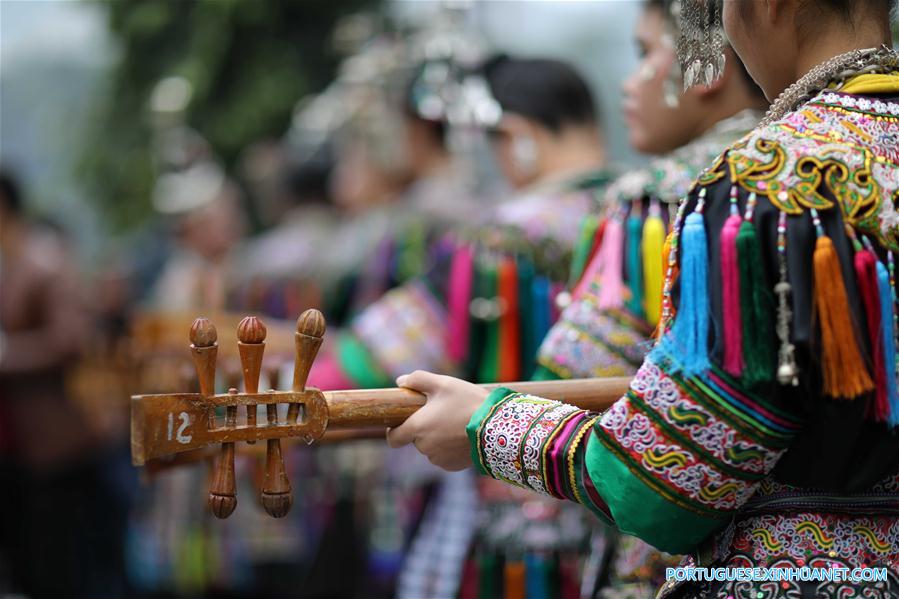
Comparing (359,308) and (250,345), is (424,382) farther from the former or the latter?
(359,308)

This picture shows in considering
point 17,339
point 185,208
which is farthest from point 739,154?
point 185,208

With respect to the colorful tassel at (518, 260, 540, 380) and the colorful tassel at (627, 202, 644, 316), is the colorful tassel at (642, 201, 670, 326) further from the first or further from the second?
the colorful tassel at (518, 260, 540, 380)

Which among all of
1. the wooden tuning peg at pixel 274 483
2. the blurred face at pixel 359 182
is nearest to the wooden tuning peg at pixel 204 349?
the wooden tuning peg at pixel 274 483

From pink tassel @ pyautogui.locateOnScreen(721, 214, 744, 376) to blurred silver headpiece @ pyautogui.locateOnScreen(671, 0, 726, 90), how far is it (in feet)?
1.38

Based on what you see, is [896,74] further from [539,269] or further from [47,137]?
[47,137]

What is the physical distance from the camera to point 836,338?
1582mm

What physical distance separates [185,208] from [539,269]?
4.50 m

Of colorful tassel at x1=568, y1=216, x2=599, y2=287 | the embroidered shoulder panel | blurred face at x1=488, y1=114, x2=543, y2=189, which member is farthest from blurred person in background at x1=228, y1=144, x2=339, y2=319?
the embroidered shoulder panel

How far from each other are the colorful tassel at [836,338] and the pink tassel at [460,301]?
200 cm

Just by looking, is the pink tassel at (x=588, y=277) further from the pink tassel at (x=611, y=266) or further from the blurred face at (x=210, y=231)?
the blurred face at (x=210, y=231)

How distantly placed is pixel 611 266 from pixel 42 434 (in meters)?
4.35

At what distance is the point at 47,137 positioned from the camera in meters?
17.8

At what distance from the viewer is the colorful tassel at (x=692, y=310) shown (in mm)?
1601

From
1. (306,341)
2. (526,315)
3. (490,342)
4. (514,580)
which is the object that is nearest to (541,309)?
(526,315)
